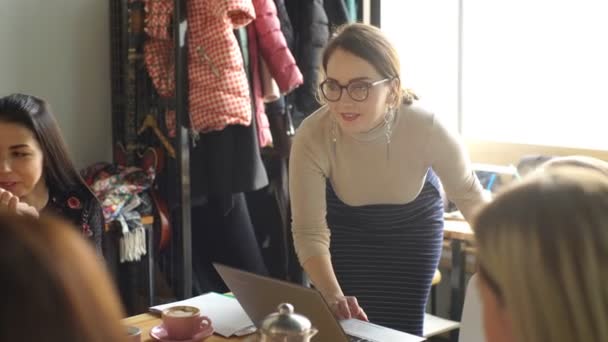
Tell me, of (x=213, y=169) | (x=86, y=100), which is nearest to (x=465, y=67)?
(x=213, y=169)

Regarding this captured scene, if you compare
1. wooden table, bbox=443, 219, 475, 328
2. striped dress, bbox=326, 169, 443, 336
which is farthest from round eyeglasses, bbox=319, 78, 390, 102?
wooden table, bbox=443, 219, 475, 328

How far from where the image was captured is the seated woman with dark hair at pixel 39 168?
6.32ft

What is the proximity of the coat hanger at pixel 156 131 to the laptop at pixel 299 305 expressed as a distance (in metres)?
1.51

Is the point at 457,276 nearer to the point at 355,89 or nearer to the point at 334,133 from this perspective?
the point at 334,133

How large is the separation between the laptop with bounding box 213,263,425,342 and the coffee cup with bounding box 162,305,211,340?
0.09m

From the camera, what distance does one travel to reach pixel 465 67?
3.70 meters

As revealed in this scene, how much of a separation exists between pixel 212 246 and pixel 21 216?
246 centimetres

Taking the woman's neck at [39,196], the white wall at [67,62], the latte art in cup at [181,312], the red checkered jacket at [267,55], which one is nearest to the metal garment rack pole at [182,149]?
the red checkered jacket at [267,55]

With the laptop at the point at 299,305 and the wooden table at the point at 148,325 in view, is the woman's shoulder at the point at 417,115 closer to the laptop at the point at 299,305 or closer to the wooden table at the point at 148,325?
the laptop at the point at 299,305

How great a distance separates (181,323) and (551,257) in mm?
864

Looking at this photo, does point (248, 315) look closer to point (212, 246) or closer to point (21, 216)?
point (21, 216)

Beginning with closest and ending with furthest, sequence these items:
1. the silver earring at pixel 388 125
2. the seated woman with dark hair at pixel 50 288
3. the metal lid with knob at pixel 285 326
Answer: the seated woman with dark hair at pixel 50 288, the metal lid with knob at pixel 285 326, the silver earring at pixel 388 125

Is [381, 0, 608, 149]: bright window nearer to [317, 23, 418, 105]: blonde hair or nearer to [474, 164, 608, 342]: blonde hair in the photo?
[317, 23, 418, 105]: blonde hair

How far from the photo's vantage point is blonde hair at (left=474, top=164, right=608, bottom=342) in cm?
83
